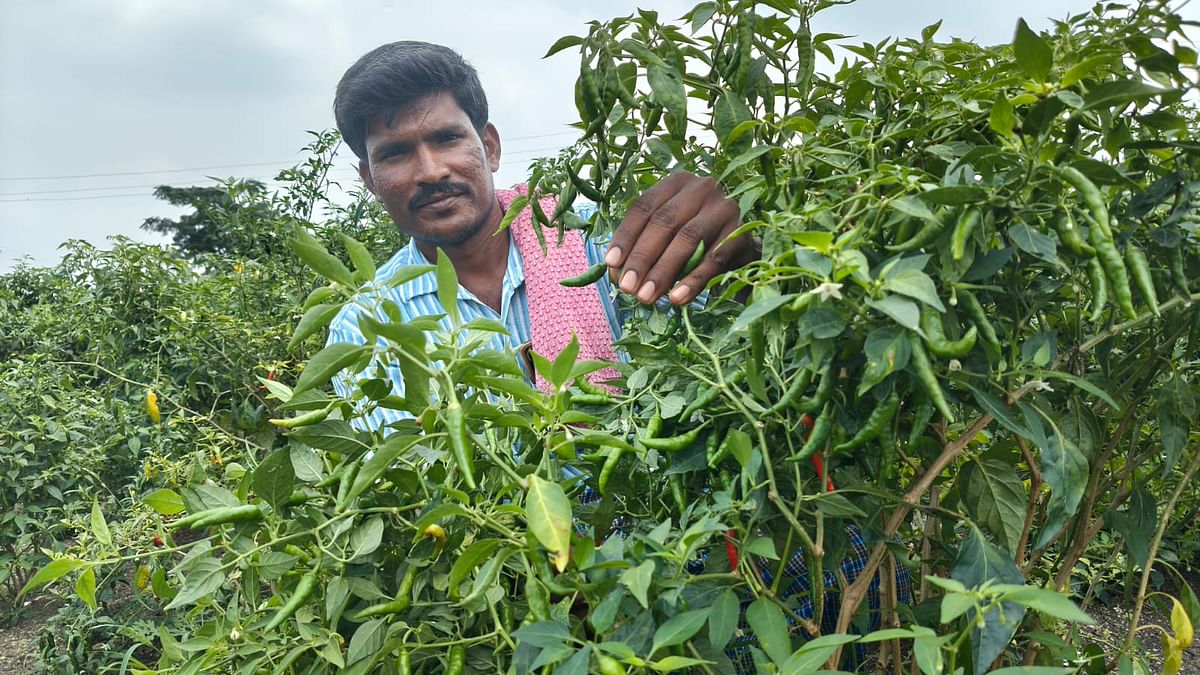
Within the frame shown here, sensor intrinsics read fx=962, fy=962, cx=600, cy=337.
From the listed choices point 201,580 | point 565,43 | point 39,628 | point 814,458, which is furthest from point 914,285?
point 39,628

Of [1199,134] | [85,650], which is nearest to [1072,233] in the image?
[1199,134]

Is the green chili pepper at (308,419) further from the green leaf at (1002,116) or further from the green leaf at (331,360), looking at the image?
the green leaf at (1002,116)

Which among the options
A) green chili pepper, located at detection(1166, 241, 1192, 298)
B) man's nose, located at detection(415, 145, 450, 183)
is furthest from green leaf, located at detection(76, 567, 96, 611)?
man's nose, located at detection(415, 145, 450, 183)

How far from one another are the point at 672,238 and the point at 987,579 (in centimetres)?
47

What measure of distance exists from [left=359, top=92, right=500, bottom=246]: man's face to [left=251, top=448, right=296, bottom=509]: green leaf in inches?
66.4

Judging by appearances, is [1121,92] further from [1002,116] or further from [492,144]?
[492,144]

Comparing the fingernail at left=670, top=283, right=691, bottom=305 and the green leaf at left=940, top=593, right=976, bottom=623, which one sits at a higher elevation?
the fingernail at left=670, top=283, right=691, bottom=305

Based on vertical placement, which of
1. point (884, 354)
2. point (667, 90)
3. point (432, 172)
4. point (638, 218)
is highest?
point (432, 172)

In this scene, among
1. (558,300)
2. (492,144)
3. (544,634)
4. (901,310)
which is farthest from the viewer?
(492,144)

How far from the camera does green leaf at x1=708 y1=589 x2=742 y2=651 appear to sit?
68 cm

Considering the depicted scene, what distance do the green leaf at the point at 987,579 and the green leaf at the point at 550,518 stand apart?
0.95ft

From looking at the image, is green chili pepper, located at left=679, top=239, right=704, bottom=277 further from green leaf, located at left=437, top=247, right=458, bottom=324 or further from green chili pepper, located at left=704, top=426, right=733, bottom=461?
green leaf, located at left=437, top=247, right=458, bottom=324

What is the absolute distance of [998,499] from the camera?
0.80 m

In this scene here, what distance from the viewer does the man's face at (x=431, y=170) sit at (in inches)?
93.8
